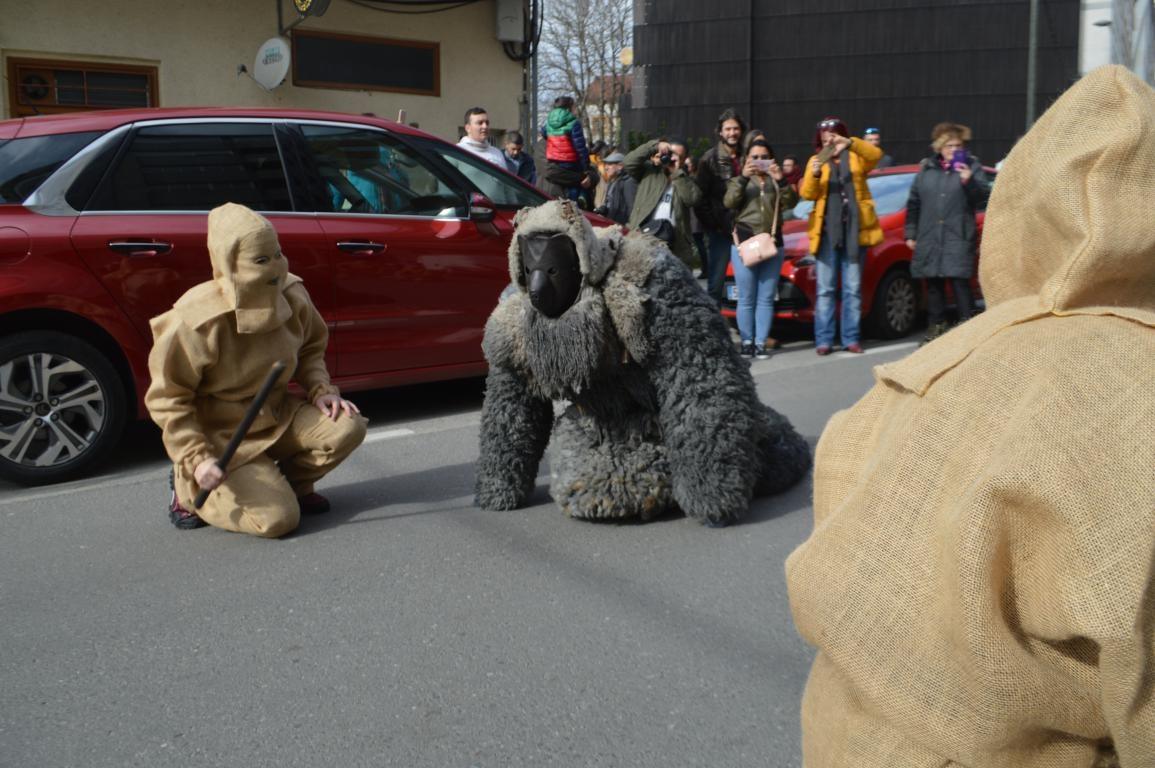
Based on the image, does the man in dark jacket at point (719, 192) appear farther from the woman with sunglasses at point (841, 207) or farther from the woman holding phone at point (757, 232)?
the woman with sunglasses at point (841, 207)

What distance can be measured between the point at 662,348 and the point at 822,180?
522 cm

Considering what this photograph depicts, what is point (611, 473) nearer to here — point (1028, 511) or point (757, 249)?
point (1028, 511)

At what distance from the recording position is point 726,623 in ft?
12.9

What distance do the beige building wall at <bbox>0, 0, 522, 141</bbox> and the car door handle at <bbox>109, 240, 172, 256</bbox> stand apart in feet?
22.4

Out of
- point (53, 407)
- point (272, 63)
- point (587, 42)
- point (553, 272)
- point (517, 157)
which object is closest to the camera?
point (553, 272)

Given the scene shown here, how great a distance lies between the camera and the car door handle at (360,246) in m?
6.77

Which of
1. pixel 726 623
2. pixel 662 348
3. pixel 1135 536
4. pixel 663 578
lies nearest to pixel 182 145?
pixel 662 348

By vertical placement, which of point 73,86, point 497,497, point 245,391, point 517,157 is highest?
point 73,86

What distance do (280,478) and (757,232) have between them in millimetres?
5525

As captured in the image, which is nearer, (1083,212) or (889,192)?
(1083,212)

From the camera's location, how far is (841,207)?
30.7 ft

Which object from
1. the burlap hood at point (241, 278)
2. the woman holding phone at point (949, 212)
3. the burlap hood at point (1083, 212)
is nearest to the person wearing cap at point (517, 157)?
the woman holding phone at point (949, 212)

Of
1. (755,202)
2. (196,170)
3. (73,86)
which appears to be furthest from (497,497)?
(73,86)

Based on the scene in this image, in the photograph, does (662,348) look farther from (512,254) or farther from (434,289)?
(434,289)
